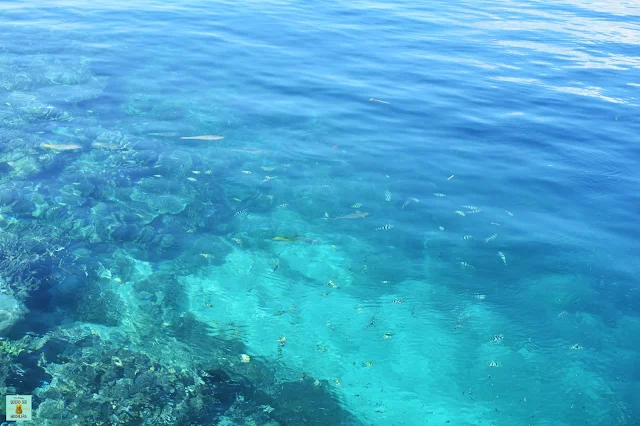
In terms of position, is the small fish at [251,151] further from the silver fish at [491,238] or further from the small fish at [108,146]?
the silver fish at [491,238]

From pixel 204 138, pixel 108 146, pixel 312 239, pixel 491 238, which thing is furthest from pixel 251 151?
pixel 491 238

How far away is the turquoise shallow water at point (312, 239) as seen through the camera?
5973 mm

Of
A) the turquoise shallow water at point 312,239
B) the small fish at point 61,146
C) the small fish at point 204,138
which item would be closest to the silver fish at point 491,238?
the turquoise shallow water at point 312,239

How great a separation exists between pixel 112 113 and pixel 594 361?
10.3 metres

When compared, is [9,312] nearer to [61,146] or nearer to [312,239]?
[312,239]

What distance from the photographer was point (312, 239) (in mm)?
8305

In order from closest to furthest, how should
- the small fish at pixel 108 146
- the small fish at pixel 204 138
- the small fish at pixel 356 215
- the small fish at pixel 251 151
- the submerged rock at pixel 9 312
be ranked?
the submerged rock at pixel 9 312 → the small fish at pixel 356 215 → the small fish at pixel 108 146 → the small fish at pixel 251 151 → the small fish at pixel 204 138

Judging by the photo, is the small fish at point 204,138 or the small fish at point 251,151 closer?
the small fish at point 251,151

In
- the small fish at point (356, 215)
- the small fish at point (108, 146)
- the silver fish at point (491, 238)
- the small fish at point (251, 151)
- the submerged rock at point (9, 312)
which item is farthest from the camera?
the small fish at point (251, 151)

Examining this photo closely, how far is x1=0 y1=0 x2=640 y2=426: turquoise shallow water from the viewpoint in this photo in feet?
19.6

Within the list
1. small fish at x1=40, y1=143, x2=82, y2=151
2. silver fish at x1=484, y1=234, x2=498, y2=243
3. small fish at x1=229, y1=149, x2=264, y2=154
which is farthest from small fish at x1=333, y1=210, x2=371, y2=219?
small fish at x1=40, y1=143, x2=82, y2=151

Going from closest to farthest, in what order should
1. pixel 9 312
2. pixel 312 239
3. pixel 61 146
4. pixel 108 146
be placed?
1. pixel 9 312
2. pixel 312 239
3. pixel 61 146
4. pixel 108 146

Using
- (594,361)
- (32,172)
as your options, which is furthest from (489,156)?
(32,172)

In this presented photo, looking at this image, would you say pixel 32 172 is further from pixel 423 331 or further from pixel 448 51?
pixel 448 51
